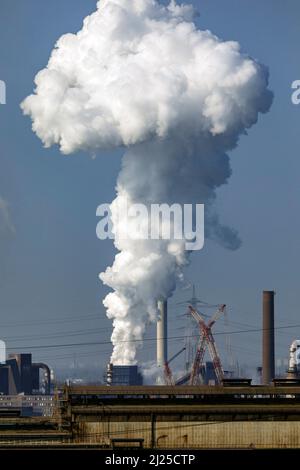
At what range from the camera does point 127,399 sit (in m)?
119

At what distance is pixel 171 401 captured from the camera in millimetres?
118375

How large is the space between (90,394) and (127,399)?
282 inches

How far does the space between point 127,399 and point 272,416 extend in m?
12.5

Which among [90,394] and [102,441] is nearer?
[102,441]
